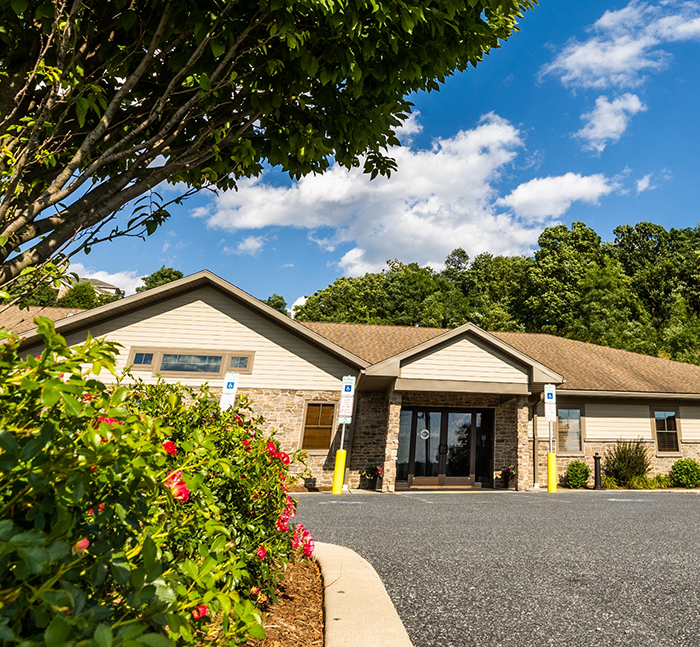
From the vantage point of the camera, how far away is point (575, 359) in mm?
19797

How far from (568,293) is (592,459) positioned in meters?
26.1

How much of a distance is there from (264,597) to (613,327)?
39.7 m

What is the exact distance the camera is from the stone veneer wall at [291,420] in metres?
14.2

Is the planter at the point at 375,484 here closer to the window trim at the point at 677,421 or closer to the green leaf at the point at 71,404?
the window trim at the point at 677,421

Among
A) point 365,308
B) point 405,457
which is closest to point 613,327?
point 365,308

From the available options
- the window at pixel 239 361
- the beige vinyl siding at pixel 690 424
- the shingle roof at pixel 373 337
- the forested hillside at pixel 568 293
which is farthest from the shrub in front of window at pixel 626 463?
the forested hillside at pixel 568 293

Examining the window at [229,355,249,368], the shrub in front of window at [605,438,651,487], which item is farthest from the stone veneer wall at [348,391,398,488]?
the shrub in front of window at [605,438,651,487]

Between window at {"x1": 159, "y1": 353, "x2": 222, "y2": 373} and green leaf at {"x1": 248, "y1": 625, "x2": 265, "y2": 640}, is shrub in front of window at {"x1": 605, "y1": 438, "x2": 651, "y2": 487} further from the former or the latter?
green leaf at {"x1": 248, "y1": 625, "x2": 265, "y2": 640}

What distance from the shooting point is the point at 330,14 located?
3059mm

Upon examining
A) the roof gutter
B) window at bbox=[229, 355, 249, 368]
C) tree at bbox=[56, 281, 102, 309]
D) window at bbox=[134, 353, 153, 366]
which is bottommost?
window at bbox=[134, 353, 153, 366]

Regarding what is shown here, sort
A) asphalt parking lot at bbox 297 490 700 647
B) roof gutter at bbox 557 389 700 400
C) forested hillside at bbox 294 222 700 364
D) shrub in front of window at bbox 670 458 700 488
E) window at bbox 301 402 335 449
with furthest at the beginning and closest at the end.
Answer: forested hillside at bbox 294 222 700 364
shrub in front of window at bbox 670 458 700 488
roof gutter at bbox 557 389 700 400
window at bbox 301 402 335 449
asphalt parking lot at bbox 297 490 700 647

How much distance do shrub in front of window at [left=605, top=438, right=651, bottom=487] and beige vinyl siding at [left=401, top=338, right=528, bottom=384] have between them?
534 centimetres

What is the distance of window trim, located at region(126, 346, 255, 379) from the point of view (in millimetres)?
14172

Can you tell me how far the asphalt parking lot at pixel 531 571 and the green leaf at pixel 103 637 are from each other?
2.98 m
